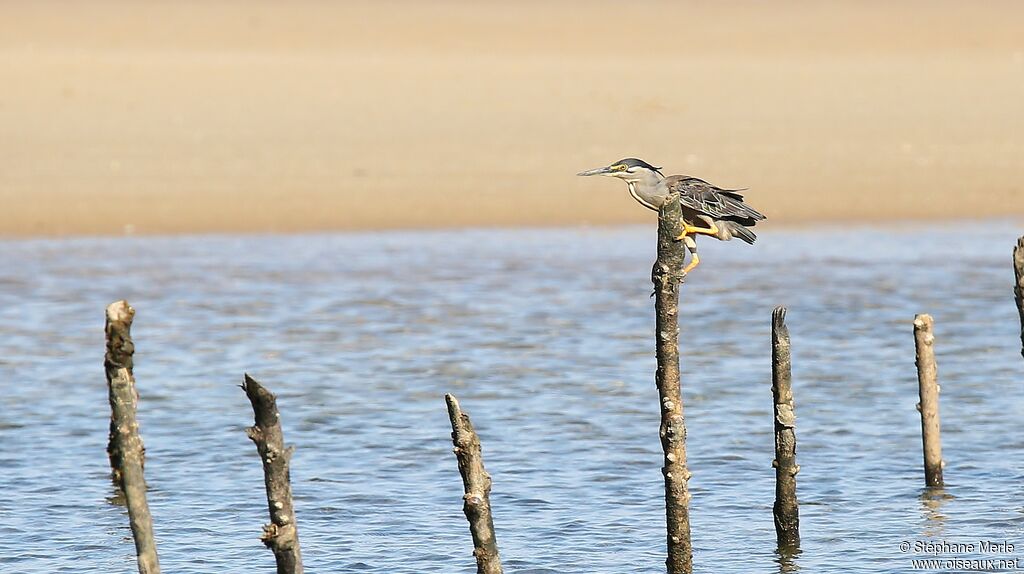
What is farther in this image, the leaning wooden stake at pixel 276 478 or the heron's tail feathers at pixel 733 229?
the heron's tail feathers at pixel 733 229

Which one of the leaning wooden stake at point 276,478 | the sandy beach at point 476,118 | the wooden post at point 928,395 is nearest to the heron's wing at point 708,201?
the wooden post at point 928,395

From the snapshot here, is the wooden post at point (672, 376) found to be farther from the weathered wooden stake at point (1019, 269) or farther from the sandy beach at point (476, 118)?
the sandy beach at point (476, 118)

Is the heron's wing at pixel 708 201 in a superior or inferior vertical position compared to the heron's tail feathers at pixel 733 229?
superior

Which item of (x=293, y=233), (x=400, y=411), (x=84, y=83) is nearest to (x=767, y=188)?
(x=293, y=233)

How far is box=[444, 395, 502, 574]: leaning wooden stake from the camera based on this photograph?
310 inches

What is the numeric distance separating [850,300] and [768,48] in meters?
16.9

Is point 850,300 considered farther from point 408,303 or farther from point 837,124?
point 837,124

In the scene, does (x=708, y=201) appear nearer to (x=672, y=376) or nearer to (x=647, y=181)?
(x=647, y=181)

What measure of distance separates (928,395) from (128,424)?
5.61 metres

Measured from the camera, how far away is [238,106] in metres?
27.3

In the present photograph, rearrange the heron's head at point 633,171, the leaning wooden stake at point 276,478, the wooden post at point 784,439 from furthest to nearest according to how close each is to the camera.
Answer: the heron's head at point 633,171 → the wooden post at point 784,439 → the leaning wooden stake at point 276,478

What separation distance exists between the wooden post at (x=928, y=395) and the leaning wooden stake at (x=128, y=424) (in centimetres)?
525

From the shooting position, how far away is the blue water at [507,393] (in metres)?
10.6

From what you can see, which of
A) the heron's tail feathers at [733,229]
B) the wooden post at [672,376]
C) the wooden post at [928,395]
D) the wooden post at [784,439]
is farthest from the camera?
the wooden post at [928,395]
